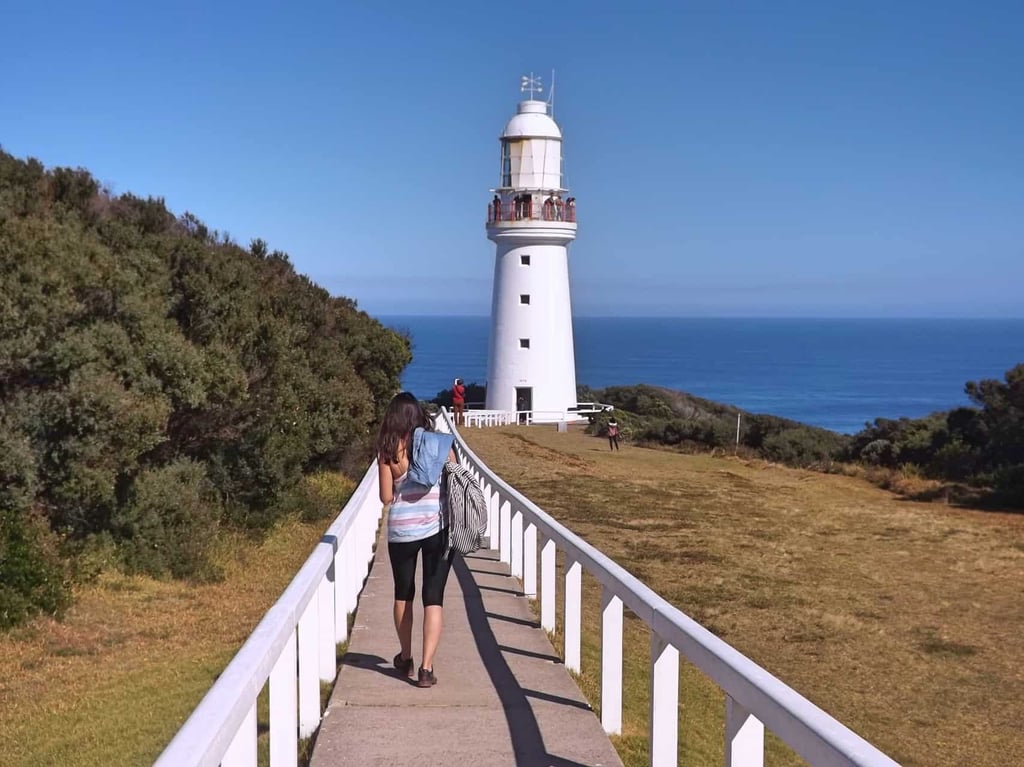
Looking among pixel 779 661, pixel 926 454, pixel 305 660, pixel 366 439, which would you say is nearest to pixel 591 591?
pixel 779 661

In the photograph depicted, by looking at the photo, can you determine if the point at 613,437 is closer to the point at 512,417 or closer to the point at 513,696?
the point at 512,417

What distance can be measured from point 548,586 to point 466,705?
1.92 meters

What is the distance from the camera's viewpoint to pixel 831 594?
1234cm

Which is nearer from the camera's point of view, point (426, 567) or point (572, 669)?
point (426, 567)

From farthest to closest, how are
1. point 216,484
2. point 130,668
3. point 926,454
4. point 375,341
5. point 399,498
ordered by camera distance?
1. point 926,454
2. point 375,341
3. point 216,484
4. point 130,668
5. point 399,498

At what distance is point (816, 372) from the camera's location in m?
167

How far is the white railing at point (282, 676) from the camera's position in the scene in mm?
2939

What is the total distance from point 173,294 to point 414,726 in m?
9.45

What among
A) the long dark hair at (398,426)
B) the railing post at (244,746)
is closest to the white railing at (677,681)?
the long dark hair at (398,426)

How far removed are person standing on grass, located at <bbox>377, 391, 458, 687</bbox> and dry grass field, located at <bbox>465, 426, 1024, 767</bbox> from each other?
1140 mm

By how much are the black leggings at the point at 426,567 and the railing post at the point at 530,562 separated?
2.47 metres

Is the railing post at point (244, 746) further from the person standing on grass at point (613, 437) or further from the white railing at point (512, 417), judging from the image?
the white railing at point (512, 417)

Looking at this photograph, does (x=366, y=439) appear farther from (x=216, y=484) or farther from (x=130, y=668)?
(x=130, y=668)

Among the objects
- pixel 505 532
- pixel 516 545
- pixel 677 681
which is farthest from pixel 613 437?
pixel 677 681
